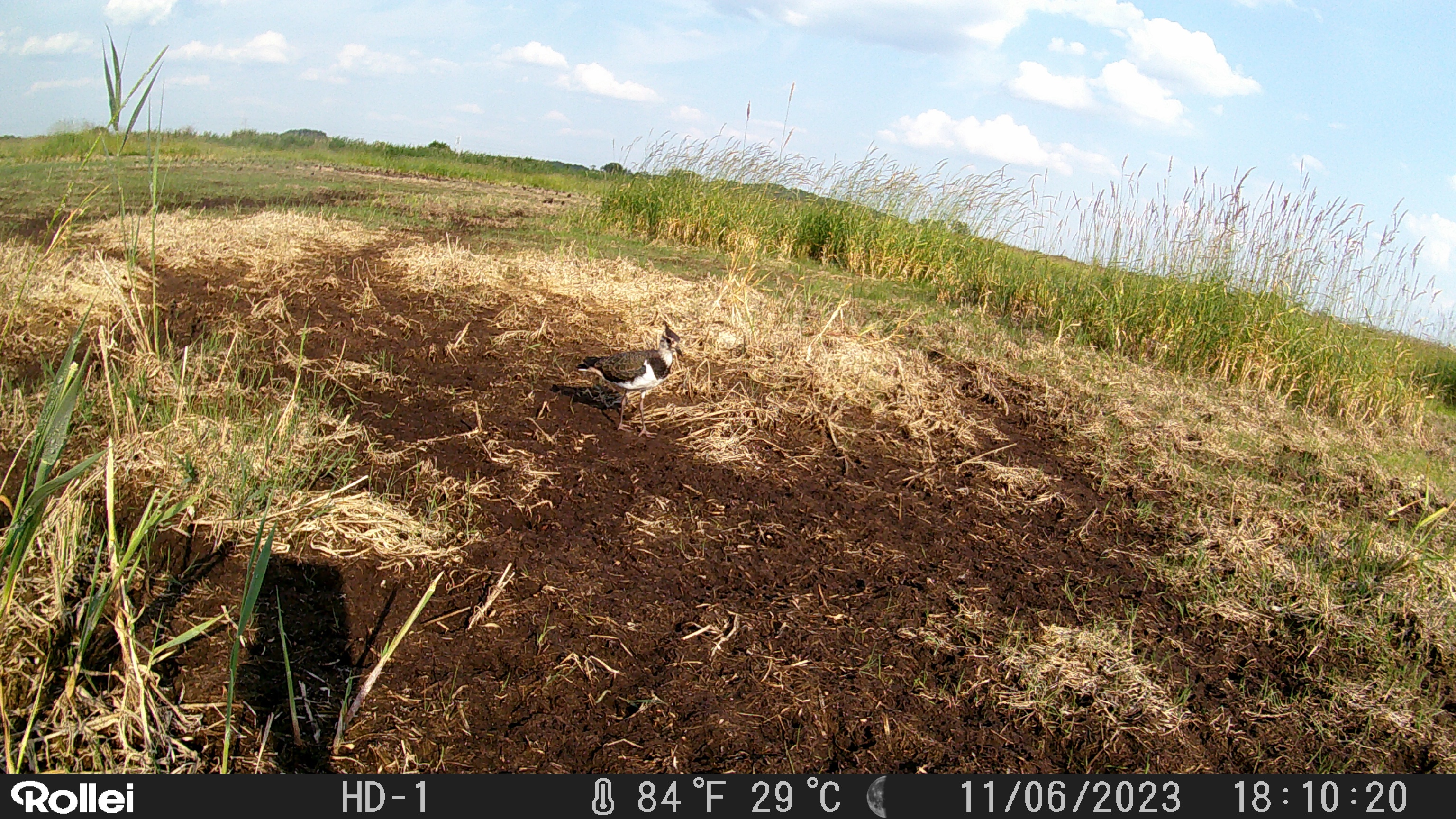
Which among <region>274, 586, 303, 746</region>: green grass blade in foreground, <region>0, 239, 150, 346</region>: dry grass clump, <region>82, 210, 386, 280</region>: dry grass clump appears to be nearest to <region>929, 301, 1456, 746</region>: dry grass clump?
<region>274, 586, 303, 746</region>: green grass blade in foreground

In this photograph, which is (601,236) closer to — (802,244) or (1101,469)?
(802,244)

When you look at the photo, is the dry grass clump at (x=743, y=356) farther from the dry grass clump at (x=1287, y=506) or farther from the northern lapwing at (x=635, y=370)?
the dry grass clump at (x=1287, y=506)

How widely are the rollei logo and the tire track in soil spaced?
37 cm

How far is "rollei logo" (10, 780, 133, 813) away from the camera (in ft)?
6.34

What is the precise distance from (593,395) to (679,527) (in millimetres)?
1492

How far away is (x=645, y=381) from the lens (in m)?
4.29

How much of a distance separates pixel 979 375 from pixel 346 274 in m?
4.80

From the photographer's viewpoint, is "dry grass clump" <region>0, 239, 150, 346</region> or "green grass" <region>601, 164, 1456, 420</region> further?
"green grass" <region>601, 164, 1456, 420</region>

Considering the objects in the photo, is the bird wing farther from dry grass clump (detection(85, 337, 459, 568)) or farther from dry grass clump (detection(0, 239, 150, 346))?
dry grass clump (detection(0, 239, 150, 346))

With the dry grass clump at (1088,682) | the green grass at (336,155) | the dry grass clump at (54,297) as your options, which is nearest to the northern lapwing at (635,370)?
the dry grass clump at (1088,682)

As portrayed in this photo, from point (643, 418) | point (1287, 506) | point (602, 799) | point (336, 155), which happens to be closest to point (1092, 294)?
point (1287, 506)

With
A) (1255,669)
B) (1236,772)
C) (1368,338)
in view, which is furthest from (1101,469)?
(1368,338)

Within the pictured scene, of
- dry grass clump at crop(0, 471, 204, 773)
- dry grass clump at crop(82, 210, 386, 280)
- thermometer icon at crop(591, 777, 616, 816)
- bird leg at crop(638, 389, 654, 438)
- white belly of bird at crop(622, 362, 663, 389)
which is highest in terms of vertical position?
dry grass clump at crop(82, 210, 386, 280)

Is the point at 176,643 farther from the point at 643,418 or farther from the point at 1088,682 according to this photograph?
the point at 1088,682
